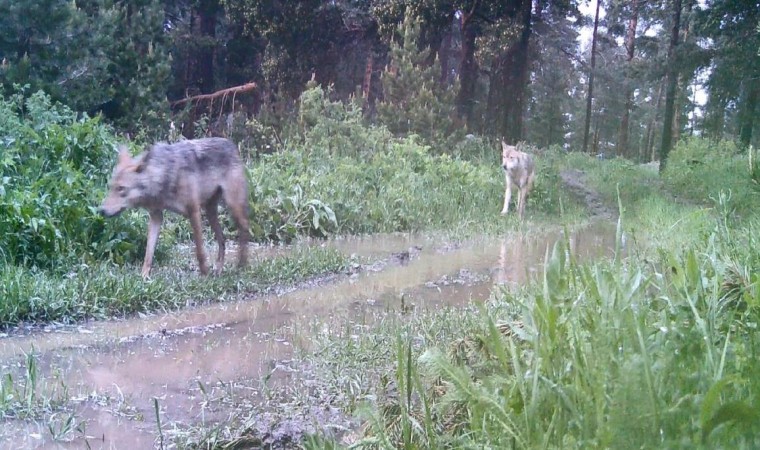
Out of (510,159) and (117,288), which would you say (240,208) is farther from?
(510,159)

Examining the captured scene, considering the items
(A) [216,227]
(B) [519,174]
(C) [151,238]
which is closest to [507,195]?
(B) [519,174]

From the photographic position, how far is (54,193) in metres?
8.80

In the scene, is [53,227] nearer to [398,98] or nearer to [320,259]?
[320,259]

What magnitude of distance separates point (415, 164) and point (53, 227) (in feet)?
33.5

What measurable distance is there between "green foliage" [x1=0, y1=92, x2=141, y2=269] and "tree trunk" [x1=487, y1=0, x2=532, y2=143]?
17.6 m

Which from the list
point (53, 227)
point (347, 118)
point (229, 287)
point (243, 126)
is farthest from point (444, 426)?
point (243, 126)

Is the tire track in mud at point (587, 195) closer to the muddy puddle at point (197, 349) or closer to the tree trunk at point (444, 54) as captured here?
the tree trunk at point (444, 54)

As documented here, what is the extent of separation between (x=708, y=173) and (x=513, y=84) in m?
7.80

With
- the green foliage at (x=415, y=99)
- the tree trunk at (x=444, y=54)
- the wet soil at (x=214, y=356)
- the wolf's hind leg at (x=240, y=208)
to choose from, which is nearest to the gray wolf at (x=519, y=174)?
the green foliage at (x=415, y=99)

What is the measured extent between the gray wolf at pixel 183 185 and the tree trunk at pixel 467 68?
16746 mm

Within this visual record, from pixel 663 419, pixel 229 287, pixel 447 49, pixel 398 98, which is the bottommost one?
pixel 229 287

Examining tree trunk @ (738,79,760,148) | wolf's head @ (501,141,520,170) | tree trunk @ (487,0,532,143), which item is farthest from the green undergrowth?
tree trunk @ (738,79,760,148)

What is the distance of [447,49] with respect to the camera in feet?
95.3

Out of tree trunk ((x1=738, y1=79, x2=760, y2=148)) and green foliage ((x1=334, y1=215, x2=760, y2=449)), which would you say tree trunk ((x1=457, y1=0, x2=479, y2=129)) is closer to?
tree trunk ((x1=738, y1=79, x2=760, y2=148))
